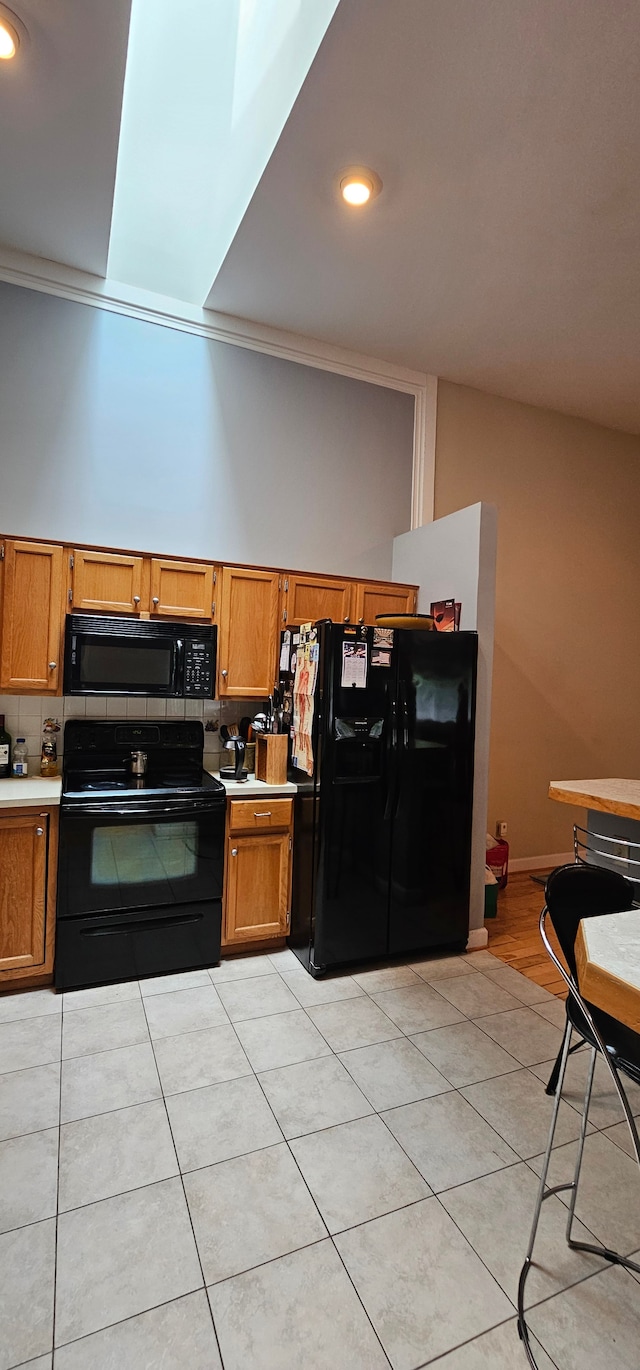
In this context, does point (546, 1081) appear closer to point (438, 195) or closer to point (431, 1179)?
point (431, 1179)

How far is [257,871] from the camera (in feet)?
9.71

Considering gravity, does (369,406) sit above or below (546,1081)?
above

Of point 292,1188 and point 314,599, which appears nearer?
point 292,1188

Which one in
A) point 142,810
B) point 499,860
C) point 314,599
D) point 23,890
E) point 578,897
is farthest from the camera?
point 499,860

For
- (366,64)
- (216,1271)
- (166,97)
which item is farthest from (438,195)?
(216,1271)

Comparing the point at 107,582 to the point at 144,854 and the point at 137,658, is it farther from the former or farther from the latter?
the point at 144,854

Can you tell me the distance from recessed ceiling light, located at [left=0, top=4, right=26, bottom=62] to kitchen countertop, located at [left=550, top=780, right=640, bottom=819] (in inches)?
124

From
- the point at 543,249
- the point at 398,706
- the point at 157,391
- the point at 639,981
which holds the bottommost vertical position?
the point at 639,981

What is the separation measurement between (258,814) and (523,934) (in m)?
1.69

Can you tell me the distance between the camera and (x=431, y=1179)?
1.68 metres

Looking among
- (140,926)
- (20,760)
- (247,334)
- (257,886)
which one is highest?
(247,334)

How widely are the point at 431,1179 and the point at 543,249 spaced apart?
3589 millimetres

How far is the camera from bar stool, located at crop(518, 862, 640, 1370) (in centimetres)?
127

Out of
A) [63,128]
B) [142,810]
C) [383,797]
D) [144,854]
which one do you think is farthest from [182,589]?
[63,128]
